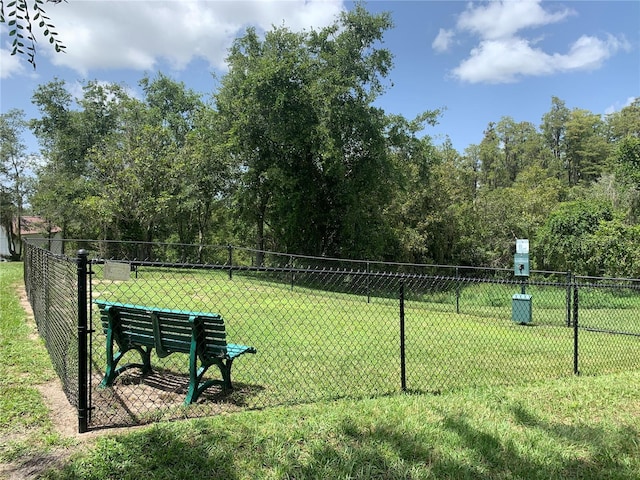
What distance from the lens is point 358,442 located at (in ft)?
10.8

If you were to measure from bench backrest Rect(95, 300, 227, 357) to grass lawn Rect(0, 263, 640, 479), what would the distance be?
24.8 inches

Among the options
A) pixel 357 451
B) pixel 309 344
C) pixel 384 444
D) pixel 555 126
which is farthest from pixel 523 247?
pixel 555 126

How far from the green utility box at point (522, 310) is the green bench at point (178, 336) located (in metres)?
7.79

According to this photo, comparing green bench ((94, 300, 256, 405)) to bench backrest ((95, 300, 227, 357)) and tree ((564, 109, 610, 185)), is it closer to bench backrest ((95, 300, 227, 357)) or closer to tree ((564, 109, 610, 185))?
bench backrest ((95, 300, 227, 357))

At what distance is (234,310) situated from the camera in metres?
8.61

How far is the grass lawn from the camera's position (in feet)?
9.60

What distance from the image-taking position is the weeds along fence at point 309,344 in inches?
153

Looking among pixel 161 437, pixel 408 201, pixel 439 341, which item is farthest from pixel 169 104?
pixel 161 437

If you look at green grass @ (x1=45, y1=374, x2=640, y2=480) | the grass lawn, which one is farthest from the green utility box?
green grass @ (x1=45, y1=374, x2=640, y2=480)

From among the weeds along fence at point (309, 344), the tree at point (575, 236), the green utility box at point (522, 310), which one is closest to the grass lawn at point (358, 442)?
the weeds along fence at point (309, 344)

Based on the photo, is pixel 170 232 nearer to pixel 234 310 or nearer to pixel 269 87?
pixel 269 87

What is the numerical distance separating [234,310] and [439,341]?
3.73 m

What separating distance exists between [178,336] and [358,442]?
175 cm

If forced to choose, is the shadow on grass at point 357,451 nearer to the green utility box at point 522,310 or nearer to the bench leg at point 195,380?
the bench leg at point 195,380
